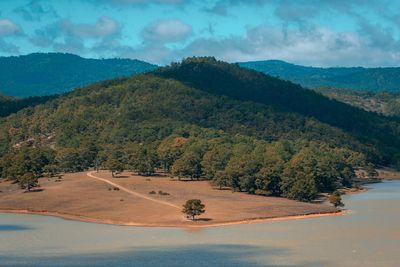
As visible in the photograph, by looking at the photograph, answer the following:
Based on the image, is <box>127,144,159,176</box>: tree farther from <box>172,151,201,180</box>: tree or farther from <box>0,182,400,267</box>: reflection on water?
<box>0,182,400,267</box>: reflection on water

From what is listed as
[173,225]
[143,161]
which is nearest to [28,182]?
[143,161]

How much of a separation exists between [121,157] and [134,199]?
44496mm

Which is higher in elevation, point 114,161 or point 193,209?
point 114,161

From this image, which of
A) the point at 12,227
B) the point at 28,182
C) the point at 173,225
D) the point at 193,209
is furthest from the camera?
the point at 28,182

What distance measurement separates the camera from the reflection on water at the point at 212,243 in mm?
74062

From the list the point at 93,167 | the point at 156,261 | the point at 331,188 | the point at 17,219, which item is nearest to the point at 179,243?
the point at 156,261

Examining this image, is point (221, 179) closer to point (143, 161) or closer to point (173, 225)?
point (143, 161)

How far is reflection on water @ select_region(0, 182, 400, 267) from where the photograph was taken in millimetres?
74062

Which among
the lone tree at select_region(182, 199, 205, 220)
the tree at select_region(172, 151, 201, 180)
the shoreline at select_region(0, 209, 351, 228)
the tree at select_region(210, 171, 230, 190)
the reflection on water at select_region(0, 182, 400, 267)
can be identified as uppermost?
the tree at select_region(172, 151, 201, 180)

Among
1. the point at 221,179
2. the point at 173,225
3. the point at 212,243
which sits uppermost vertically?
the point at 221,179

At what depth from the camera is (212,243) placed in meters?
85.7

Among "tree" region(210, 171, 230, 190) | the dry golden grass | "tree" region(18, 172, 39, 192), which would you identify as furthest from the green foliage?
"tree" region(210, 171, 230, 190)

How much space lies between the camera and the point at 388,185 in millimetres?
→ 183000

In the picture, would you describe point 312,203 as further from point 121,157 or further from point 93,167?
point 93,167
